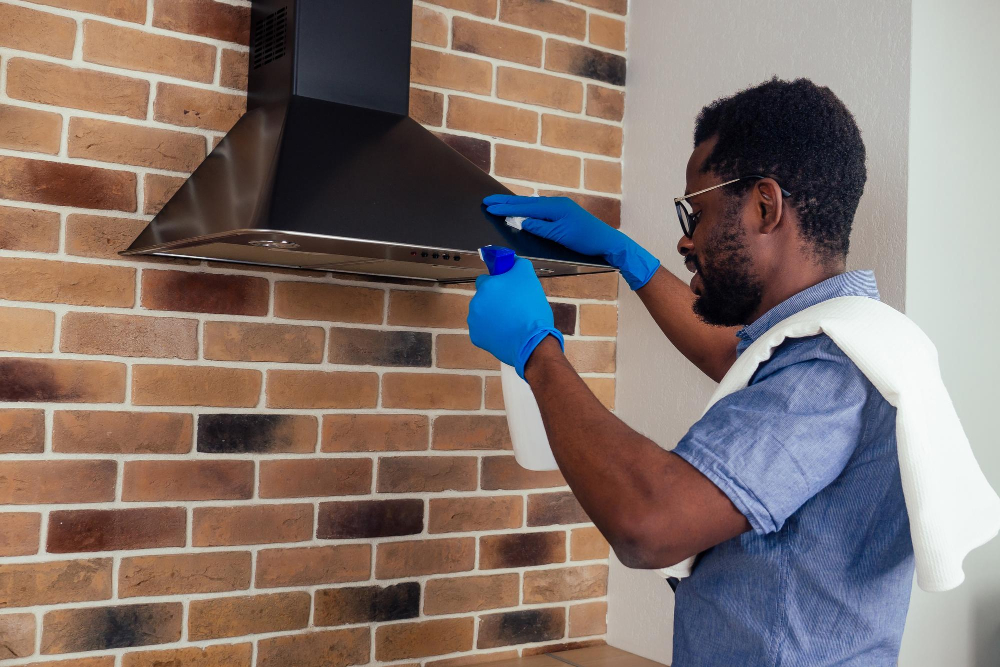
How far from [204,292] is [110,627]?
23.0 inches

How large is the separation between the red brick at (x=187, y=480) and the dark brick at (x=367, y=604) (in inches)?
10.3

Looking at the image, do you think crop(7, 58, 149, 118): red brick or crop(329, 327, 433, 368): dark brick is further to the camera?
crop(329, 327, 433, 368): dark brick

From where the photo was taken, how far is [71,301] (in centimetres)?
144

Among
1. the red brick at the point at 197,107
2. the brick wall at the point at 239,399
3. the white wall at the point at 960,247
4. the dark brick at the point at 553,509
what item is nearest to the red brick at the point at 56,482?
the brick wall at the point at 239,399

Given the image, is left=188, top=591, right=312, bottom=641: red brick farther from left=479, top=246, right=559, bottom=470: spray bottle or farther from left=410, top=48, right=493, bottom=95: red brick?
left=410, top=48, right=493, bottom=95: red brick

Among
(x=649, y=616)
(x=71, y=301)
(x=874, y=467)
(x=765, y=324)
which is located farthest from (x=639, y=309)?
(x=71, y=301)

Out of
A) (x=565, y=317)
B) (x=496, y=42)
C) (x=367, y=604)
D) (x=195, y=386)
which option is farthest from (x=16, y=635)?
(x=496, y=42)

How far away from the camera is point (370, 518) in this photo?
171 centimetres

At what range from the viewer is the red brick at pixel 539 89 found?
74.1 inches

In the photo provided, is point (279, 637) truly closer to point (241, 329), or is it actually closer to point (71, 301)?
point (241, 329)

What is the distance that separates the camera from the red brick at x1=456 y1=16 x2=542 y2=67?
1821 mm

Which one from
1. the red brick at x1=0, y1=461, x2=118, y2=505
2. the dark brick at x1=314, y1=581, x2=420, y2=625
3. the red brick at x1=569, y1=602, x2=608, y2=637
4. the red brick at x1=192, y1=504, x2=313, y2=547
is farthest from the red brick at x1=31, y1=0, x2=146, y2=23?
the red brick at x1=569, y1=602, x2=608, y2=637

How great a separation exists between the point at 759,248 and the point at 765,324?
99mm

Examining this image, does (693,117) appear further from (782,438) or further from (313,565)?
(313,565)
